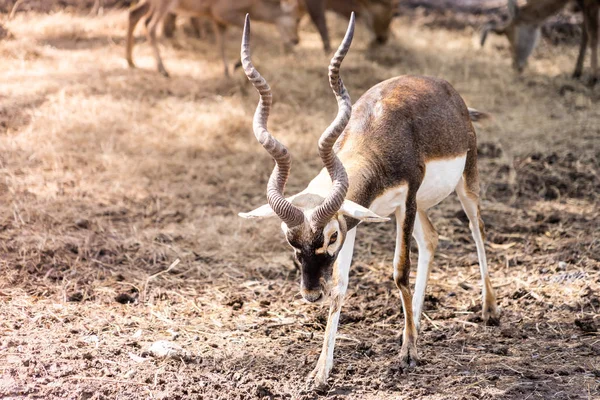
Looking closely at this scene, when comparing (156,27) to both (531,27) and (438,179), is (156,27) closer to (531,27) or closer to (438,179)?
(531,27)

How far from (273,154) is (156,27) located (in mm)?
7964

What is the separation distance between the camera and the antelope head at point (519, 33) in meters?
13.4

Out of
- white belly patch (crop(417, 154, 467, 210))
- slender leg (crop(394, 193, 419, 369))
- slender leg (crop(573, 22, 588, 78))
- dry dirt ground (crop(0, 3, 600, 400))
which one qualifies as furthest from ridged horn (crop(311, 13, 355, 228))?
slender leg (crop(573, 22, 588, 78))

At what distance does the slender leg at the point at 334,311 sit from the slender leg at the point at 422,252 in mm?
832

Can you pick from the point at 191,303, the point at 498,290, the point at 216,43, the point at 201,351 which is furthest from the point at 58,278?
the point at 216,43

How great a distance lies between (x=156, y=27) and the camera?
12.0 m

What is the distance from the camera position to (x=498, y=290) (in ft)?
20.8

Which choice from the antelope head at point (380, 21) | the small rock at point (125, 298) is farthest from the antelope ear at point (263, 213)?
the antelope head at point (380, 21)

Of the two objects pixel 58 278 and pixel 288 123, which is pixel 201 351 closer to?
pixel 58 278

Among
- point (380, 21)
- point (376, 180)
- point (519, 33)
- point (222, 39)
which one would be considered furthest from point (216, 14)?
point (376, 180)

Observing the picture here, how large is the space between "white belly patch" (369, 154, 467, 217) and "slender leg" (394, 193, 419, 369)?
0.06 m

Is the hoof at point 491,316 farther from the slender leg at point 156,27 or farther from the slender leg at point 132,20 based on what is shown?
the slender leg at point 132,20

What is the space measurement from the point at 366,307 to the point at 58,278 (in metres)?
2.31

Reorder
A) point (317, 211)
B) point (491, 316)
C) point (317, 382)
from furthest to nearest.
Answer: point (491, 316), point (317, 382), point (317, 211)
